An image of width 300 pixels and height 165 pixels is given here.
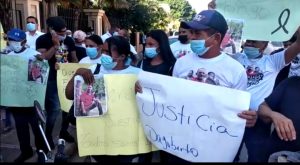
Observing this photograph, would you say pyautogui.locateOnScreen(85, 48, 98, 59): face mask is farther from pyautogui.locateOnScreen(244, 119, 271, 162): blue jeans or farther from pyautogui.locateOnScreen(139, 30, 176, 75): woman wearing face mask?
pyautogui.locateOnScreen(244, 119, 271, 162): blue jeans

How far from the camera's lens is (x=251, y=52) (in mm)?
3143

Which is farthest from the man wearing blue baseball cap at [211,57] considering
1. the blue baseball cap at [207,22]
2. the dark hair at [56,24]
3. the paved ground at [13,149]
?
the dark hair at [56,24]

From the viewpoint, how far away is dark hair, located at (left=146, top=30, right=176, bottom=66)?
3341 mm

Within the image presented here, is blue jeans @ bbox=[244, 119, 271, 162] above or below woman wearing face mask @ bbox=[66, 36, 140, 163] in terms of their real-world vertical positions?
below

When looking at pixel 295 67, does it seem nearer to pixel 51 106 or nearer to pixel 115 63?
pixel 115 63

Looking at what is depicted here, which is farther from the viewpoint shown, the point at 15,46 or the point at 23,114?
the point at 23,114

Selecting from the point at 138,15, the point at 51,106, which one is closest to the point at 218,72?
the point at 51,106

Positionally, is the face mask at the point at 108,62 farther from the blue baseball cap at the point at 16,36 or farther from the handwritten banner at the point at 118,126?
the blue baseball cap at the point at 16,36

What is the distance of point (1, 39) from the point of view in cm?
320

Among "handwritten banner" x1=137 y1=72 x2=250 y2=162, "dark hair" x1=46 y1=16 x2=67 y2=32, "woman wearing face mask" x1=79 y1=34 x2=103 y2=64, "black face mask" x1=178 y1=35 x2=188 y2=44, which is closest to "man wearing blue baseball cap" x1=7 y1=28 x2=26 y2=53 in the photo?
"dark hair" x1=46 y1=16 x2=67 y2=32

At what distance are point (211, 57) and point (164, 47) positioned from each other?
3.12 ft

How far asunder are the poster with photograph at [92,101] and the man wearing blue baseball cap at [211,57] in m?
0.59

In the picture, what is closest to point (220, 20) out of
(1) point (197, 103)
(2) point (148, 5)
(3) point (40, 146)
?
(1) point (197, 103)

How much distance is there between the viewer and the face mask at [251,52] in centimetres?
313
